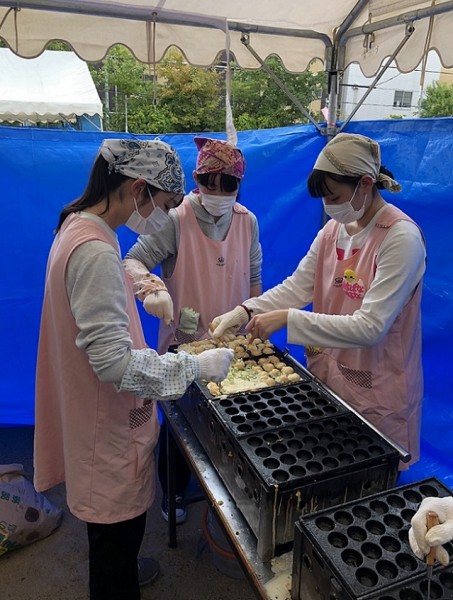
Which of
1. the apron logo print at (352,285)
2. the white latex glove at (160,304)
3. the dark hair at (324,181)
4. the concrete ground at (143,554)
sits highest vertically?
the dark hair at (324,181)

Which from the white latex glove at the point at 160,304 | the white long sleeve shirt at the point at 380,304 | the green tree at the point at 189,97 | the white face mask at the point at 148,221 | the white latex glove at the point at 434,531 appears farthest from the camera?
the green tree at the point at 189,97

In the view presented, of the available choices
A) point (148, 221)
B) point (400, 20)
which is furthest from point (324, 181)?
point (400, 20)

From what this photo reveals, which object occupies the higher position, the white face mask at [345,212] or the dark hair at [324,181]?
the dark hair at [324,181]

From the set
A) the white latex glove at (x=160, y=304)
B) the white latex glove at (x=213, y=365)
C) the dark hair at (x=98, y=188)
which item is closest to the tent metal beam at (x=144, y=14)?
the dark hair at (x=98, y=188)

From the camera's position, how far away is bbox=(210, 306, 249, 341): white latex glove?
87.0 inches

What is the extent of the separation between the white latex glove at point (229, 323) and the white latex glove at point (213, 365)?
19.7 inches

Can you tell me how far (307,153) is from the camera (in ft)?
11.4

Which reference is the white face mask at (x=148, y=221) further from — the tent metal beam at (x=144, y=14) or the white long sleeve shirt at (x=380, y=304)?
the tent metal beam at (x=144, y=14)

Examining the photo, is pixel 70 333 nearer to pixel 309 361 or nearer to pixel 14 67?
pixel 309 361

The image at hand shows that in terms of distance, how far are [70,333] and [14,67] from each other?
11.9 meters

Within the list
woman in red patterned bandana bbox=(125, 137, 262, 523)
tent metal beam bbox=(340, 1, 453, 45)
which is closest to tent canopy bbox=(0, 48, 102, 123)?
tent metal beam bbox=(340, 1, 453, 45)

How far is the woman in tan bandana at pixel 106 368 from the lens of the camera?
4.68 ft

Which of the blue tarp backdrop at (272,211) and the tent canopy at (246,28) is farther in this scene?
the blue tarp backdrop at (272,211)

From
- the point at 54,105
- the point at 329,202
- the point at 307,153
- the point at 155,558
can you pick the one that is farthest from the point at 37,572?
the point at 54,105
